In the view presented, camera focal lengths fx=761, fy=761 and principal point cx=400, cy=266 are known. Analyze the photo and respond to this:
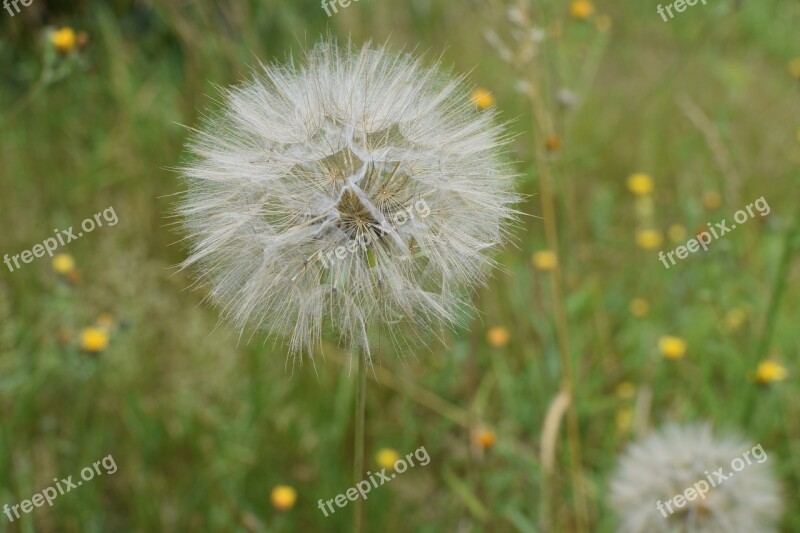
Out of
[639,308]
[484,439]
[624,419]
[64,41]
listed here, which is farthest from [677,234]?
[64,41]

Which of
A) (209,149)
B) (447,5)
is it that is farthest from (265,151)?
(447,5)

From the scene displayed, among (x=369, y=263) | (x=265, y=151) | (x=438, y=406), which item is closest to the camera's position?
(x=369, y=263)

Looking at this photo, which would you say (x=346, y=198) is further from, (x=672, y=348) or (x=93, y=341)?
(x=672, y=348)

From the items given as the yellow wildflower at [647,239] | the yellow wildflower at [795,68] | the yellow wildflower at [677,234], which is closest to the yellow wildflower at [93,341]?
the yellow wildflower at [647,239]

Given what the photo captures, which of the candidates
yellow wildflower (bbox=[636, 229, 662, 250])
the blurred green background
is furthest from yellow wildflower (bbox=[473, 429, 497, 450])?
yellow wildflower (bbox=[636, 229, 662, 250])

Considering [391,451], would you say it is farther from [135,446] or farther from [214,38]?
[214,38]

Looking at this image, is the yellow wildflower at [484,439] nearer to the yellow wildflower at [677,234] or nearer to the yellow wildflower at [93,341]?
the yellow wildflower at [93,341]

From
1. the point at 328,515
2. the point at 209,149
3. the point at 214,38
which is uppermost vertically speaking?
the point at 214,38
